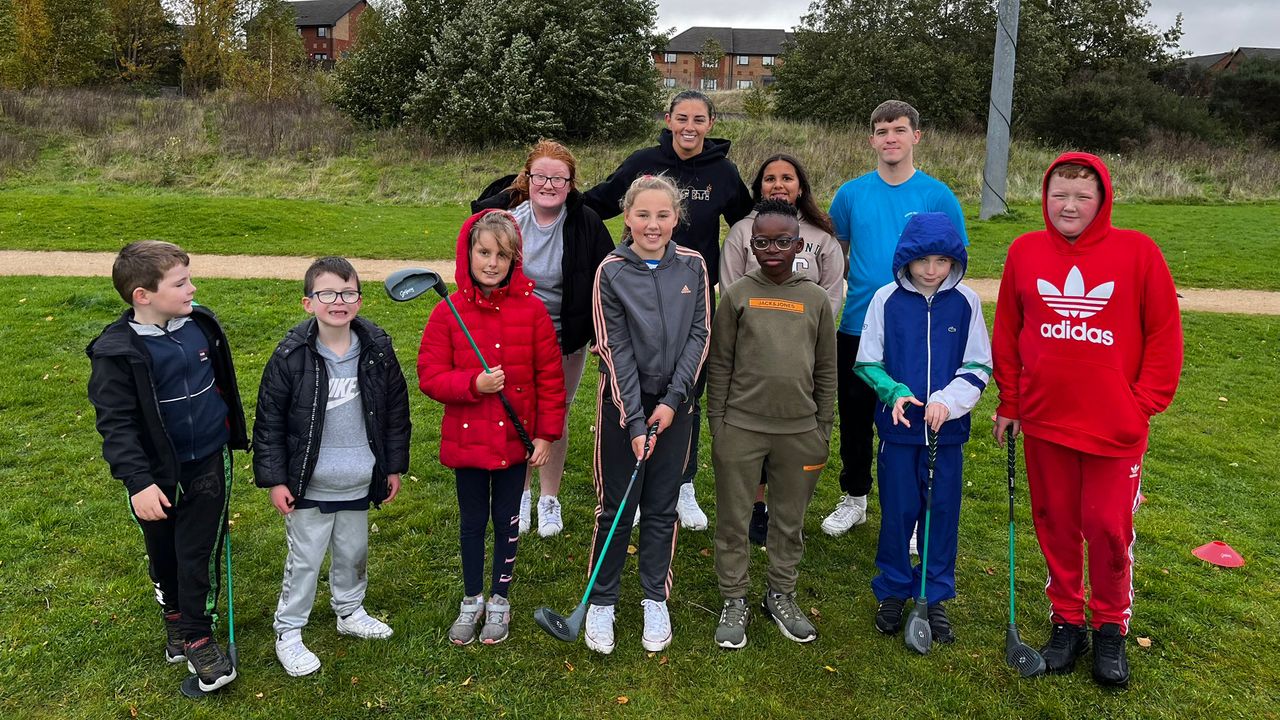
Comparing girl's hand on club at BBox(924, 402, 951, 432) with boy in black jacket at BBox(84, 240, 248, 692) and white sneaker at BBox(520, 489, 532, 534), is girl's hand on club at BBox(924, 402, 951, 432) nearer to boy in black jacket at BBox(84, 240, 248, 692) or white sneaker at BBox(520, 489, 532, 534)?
white sneaker at BBox(520, 489, 532, 534)

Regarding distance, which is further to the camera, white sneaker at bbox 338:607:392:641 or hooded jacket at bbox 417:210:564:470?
white sneaker at bbox 338:607:392:641

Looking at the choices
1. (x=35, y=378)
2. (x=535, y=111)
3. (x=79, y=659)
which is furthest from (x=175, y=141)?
(x=79, y=659)

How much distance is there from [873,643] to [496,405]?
6.58ft

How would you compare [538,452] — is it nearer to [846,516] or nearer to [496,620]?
[496,620]

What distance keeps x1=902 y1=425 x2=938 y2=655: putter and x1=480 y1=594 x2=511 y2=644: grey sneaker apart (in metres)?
1.79

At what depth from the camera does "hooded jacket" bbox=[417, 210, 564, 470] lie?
3.47 meters

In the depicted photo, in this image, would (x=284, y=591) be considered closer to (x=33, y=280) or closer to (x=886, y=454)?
(x=886, y=454)

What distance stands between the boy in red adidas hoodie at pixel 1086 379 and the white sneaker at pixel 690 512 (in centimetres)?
192

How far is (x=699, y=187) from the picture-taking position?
4359 mm

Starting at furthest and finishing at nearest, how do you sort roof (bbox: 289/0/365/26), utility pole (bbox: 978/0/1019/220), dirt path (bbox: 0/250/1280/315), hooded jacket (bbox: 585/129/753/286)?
roof (bbox: 289/0/365/26) < utility pole (bbox: 978/0/1019/220) < dirt path (bbox: 0/250/1280/315) < hooded jacket (bbox: 585/129/753/286)

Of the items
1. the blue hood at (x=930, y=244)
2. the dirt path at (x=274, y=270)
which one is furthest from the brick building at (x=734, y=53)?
the blue hood at (x=930, y=244)

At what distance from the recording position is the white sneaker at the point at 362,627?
358 centimetres

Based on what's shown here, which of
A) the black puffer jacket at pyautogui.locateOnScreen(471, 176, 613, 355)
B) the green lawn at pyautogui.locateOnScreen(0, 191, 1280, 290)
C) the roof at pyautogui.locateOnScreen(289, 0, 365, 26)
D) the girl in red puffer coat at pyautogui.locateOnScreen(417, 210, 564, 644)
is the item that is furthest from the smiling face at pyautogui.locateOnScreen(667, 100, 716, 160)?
the roof at pyautogui.locateOnScreen(289, 0, 365, 26)

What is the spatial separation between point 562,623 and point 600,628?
0.22m
